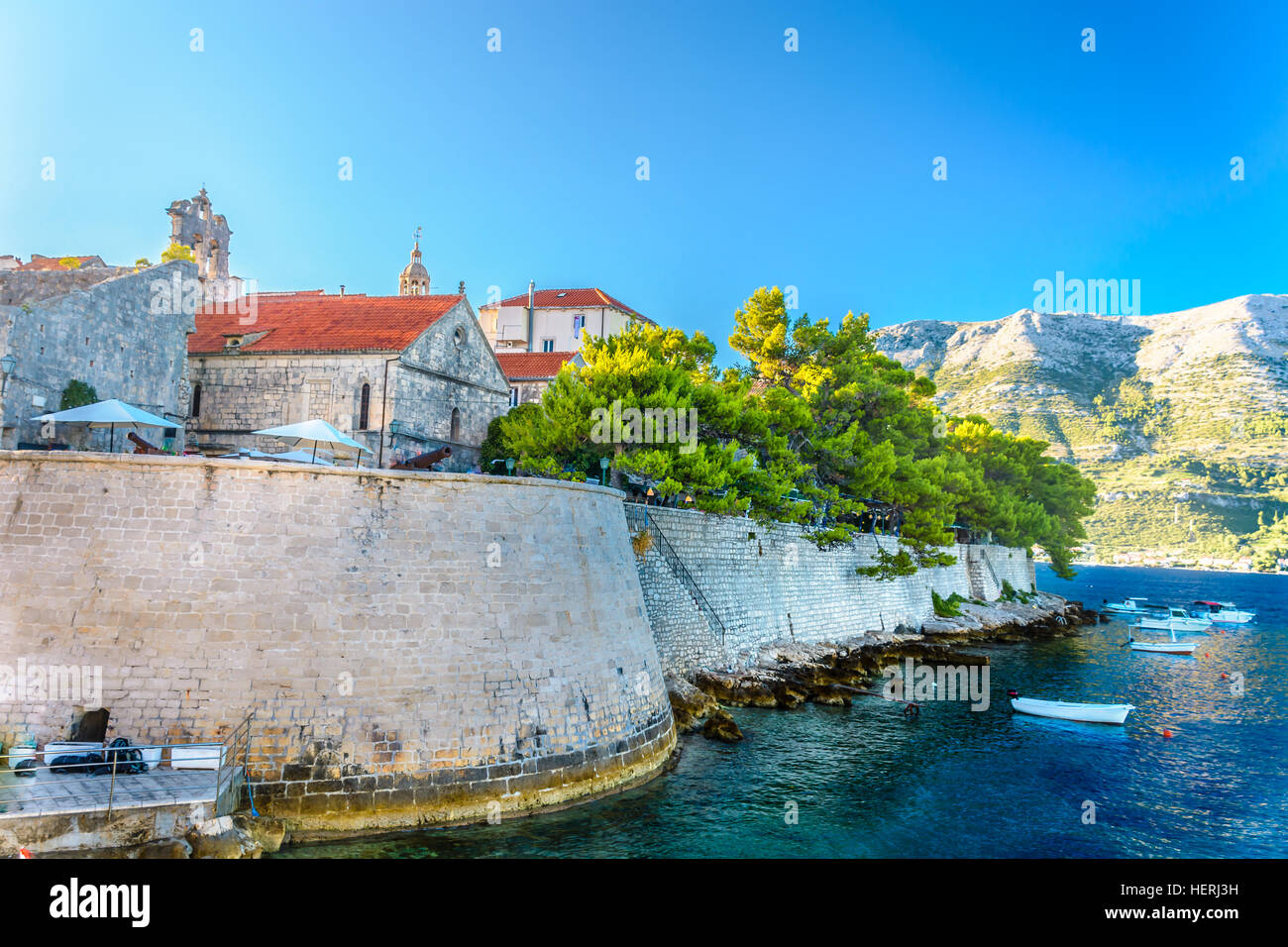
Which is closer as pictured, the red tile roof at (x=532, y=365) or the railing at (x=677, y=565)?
the railing at (x=677, y=565)

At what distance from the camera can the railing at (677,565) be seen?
85.3 feet

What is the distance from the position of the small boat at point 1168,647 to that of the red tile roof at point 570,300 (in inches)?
1590

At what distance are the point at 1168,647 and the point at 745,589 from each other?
35.0m

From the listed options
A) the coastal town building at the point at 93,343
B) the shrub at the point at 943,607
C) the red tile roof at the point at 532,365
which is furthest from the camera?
the shrub at the point at 943,607

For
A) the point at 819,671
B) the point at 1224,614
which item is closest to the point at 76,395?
the point at 819,671

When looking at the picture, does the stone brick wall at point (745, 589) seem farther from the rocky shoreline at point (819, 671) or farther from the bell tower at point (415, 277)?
the bell tower at point (415, 277)

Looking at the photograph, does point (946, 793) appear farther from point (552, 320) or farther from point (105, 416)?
point (552, 320)

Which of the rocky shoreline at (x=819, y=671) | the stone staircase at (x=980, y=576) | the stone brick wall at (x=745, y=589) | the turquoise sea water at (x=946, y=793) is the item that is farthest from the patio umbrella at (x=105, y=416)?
the stone staircase at (x=980, y=576)

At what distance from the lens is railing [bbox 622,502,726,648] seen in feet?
85.3

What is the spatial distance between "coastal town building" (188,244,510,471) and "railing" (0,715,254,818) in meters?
17.8

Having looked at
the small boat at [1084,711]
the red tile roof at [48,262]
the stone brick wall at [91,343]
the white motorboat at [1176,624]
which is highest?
the red tile roof at [48,262]

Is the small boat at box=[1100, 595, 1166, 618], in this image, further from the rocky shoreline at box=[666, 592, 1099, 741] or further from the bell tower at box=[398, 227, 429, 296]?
the bell tower at box=[398, 227, 429, 296]
